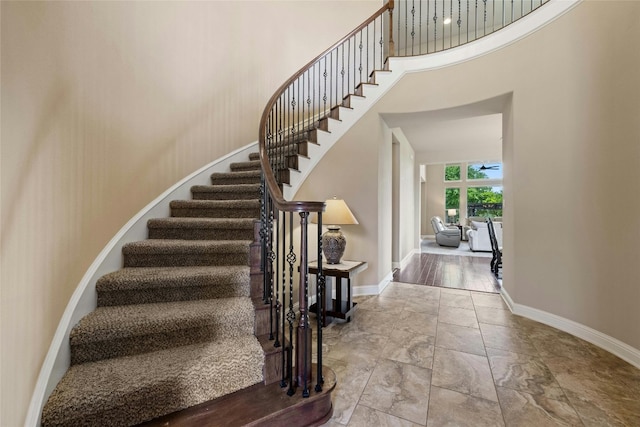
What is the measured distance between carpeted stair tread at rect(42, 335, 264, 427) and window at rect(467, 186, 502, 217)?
11.8 meters

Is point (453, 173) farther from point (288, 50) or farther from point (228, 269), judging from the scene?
point (228, 269)

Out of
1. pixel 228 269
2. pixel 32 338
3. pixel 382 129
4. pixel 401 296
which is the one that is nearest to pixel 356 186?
pixel 382 129

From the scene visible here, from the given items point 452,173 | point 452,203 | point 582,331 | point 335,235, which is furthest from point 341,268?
point 452,173

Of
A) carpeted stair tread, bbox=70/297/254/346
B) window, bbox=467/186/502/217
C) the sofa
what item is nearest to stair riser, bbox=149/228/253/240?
carpeted stair tread, bbox=70/297/254/346

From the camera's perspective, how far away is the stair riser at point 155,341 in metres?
1.42

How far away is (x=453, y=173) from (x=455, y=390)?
1124 cm

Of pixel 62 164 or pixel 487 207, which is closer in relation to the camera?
pixel 62 164

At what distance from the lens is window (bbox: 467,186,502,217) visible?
11.0 meters

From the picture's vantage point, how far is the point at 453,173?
11328mm

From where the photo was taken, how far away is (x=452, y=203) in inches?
446

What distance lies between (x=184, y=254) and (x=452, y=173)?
460 inches

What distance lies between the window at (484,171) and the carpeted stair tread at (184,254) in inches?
451

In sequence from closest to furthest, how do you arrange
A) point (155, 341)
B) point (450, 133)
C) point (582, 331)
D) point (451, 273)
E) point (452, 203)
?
point (155, 341) < point (582, 331) < point (451, 273) < point (450, 133) < point (452, 203)

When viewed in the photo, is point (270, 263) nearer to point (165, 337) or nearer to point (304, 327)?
point (304, 327)
